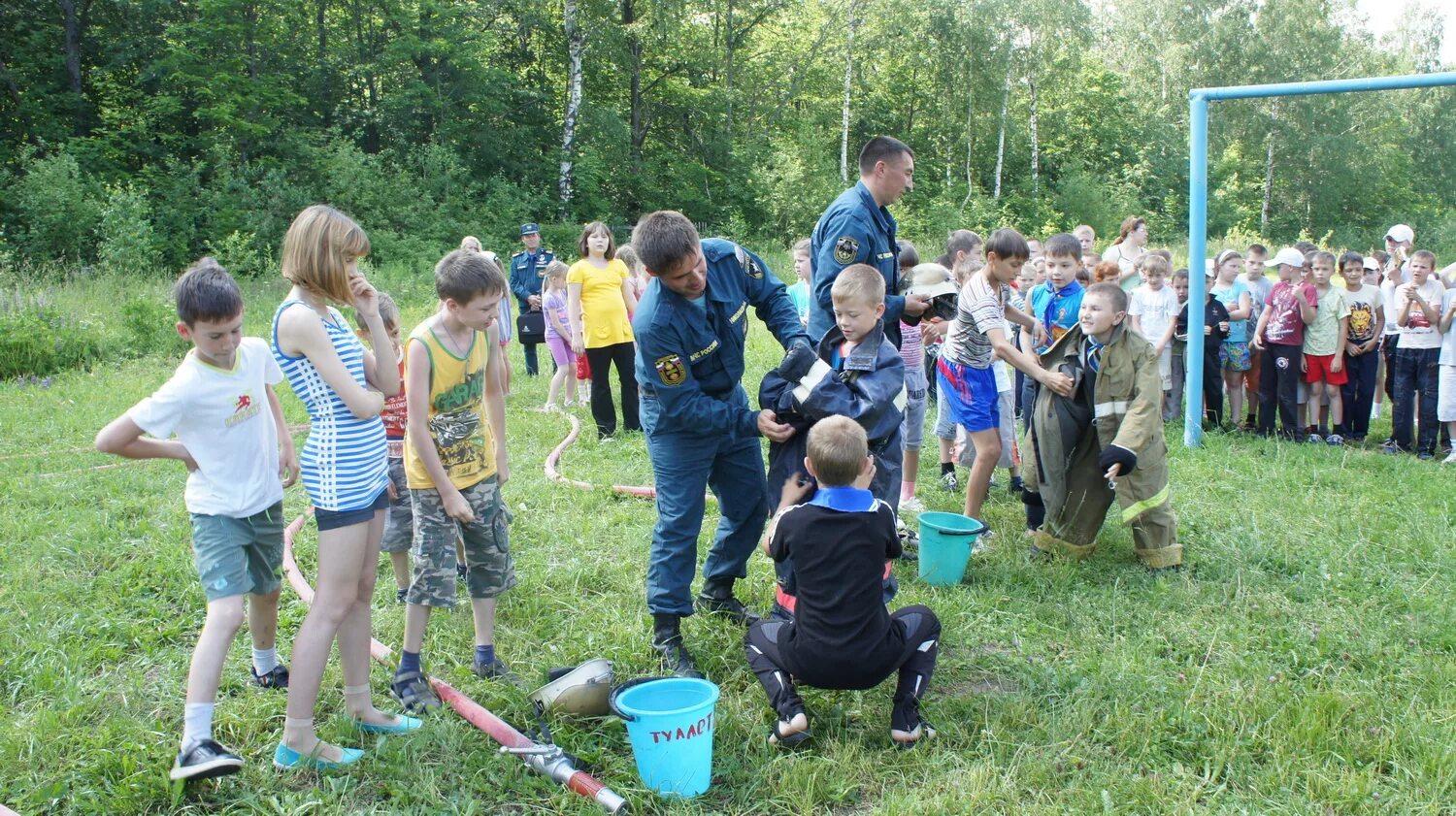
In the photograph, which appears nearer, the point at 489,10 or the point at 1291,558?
the point at 1291,558

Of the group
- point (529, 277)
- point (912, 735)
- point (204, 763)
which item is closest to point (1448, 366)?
point (912, 735)

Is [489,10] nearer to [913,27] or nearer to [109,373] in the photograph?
[913,27]

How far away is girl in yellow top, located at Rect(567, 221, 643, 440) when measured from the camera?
8484 millimetres

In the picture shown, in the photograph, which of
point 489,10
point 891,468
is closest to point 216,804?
point 891,468

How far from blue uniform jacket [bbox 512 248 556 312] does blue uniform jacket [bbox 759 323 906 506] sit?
307 inches

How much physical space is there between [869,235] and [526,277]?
7.64m

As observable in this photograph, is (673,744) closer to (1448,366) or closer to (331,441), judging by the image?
(331,441)

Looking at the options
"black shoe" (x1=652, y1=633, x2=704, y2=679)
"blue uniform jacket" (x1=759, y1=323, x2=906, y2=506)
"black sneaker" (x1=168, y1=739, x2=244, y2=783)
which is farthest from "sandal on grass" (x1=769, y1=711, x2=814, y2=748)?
"black sneaker" (x1=168, y1=739, x2=244, y2=783)

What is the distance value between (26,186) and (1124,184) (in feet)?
113

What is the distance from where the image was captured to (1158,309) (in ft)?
30.1

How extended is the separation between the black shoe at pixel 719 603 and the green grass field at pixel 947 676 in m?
0.12

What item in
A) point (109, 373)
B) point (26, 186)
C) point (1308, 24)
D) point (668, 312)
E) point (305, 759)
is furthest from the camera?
point (1308, 24)

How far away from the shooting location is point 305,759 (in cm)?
331

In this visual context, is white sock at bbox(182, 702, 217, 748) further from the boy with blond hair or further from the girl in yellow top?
the girl in yellow top
